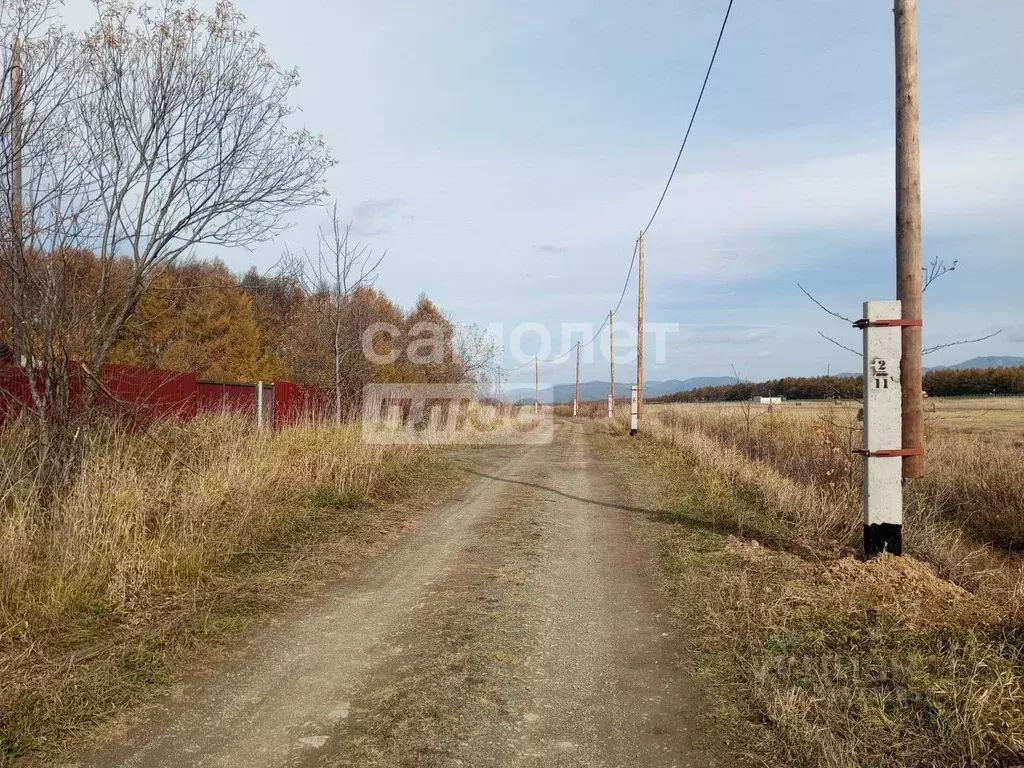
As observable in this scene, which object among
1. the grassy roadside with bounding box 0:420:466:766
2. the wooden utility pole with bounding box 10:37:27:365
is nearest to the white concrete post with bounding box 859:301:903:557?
the grassy roadside with bounding box 0:420:466:766

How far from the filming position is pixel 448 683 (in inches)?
140

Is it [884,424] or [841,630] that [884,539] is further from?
[841,630]

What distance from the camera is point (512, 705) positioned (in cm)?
335

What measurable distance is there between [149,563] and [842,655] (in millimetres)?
4391

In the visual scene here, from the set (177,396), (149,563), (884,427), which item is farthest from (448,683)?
(177,396)

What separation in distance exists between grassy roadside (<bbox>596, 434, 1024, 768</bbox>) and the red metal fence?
5.30 meters

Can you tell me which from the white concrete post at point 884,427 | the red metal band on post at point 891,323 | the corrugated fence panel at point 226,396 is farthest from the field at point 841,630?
the corrugated fence panel at point 226,396

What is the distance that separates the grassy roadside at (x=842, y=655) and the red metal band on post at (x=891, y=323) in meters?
1.69

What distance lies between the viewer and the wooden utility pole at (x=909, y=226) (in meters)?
5.49

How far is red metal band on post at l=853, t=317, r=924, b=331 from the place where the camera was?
5.23m

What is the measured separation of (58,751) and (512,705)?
1887 millimetres

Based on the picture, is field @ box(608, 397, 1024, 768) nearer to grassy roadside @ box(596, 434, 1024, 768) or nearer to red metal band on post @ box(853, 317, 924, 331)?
grassy roadside @ box(596, 434, 1024, 768)

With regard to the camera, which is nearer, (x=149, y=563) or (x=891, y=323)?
(x=149, y=563)

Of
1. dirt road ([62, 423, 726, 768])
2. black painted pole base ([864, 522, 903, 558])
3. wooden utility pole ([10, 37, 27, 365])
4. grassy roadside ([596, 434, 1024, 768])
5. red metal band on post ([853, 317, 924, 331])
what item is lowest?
dirt road ([62, 423, 726, 768])
